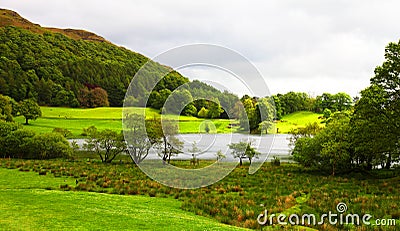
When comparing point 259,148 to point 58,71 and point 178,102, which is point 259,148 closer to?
point 178,102

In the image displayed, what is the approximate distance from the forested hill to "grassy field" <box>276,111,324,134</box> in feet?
195

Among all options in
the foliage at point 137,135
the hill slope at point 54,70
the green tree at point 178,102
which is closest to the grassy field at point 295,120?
the foliage at point 137,135

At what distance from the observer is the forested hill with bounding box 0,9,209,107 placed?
4235 inches

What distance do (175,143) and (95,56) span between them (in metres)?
149

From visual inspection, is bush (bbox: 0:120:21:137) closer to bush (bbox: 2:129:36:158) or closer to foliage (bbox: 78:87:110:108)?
bush (bbox: 2:129:36:158)

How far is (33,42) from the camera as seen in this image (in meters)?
148

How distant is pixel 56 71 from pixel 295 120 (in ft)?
287

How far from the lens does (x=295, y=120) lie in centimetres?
9912

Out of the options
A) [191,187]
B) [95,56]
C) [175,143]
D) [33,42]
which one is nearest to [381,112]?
[191,187]

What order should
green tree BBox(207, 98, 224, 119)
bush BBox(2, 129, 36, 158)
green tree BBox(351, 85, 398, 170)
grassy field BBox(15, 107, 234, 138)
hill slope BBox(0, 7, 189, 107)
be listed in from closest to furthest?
green tree BBox(207, 98, 224, 119), green tree BBox(351, 85, 398, 170), bush BBox(2, 129, 36, 158), grassy field BBox(15, 107, 234, 138), hill slope BBox(0, 7, 189, 107)

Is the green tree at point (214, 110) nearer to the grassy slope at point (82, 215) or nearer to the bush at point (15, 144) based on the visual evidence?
the grassy slope at point (82, 215)

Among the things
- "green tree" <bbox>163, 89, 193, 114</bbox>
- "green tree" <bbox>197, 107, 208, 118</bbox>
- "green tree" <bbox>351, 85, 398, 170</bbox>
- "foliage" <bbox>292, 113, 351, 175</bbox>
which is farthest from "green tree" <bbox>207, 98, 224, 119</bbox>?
"foliage" <bbox>292, 113, 351, 175</bbox>

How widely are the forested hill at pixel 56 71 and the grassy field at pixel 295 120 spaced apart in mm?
59502

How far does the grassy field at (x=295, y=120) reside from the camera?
90.1m
